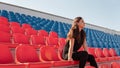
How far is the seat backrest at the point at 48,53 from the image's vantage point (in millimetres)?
2567

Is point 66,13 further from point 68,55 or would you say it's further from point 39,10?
point 68,55

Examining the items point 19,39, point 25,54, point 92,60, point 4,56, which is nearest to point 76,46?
point 92,60

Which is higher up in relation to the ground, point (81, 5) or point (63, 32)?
point (81, 5)

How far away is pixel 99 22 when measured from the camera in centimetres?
909

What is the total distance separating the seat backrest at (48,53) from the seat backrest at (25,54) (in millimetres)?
166

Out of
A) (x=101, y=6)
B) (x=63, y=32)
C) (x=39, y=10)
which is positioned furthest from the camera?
(x=101, y=6)

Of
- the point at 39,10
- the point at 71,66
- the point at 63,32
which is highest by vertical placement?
the point at 39,10

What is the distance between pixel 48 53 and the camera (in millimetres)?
2641

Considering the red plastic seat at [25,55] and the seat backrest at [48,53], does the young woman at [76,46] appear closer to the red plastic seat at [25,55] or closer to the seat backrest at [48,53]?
the seat backrest at [48,53]

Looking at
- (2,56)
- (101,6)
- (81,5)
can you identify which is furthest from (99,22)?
(2,56)

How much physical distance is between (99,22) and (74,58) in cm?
662

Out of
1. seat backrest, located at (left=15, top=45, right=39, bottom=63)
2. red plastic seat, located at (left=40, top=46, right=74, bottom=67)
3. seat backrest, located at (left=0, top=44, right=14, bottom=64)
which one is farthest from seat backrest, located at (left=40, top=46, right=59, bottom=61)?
seat backrest, located at (left=0, top=44, right=14, bottom=64)

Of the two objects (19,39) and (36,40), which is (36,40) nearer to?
(36,40)

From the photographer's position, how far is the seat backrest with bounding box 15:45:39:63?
2.18 m
